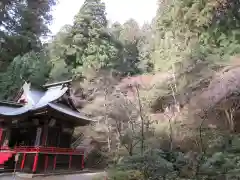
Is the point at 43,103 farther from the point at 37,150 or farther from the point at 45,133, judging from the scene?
the point at 37,150

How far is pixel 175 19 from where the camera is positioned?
20719mm

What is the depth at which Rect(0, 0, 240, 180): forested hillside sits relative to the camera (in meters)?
9.95

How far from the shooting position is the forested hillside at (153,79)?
32.6ft

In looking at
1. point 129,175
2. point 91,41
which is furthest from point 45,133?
point 91,41

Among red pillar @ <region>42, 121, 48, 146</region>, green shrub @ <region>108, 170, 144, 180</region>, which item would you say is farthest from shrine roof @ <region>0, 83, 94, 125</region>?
green shrub @ <region>108, 170, 144, 180</region>

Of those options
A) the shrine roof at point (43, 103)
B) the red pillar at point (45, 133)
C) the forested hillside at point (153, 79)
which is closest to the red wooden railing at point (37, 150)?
the red pillar at point (45, 133)

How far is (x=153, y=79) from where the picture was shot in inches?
739

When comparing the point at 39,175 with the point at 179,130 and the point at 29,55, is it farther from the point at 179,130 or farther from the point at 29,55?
the point at 29,55

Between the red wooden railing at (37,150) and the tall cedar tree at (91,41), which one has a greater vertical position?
the tall cedar tree at (91,41)

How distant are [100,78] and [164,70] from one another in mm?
5050

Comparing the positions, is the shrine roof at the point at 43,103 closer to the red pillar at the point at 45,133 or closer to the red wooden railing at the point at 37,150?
the red pillar at the point at 45,133

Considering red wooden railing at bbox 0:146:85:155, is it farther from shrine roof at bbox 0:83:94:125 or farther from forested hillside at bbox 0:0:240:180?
forested hillside at bbox 0:0:240:180

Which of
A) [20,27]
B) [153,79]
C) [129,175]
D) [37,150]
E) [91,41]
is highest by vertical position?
[20,27]

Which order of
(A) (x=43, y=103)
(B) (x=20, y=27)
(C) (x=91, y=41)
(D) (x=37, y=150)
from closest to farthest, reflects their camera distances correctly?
(D) (x=37, y=150)
(A) (x=43, y=103)
(C) (x=91, y=41)
(B) (x=20, y=27)
